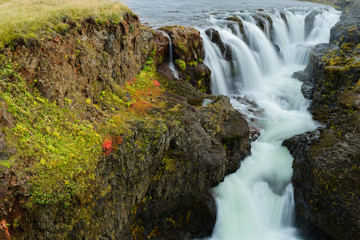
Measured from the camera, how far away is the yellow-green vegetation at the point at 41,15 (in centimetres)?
675

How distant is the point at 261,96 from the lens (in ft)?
62.9

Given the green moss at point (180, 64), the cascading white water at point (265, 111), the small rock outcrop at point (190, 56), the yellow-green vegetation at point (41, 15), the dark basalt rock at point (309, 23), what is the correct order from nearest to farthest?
the yellow-green vegetation at point (41, 15)
the cascading white water at point (265, 111)
the green moss at point (180, 64)
the small rock outcrop at point (190, 56)
the dark basalt rock at point (309, 23)

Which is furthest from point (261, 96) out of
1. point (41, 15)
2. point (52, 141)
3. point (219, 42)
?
point (52, 141)

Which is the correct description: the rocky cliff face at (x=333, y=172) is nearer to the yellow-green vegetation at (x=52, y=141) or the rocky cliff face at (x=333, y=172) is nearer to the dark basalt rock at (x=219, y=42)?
the yellow-green vegetation at (x=52, y=141)

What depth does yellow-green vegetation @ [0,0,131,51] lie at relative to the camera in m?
6.75

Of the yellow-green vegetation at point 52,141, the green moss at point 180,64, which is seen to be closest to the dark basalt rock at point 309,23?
the green moss at point 180,64

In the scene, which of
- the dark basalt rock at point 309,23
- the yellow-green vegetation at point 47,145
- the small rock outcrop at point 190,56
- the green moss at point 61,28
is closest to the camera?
the yellow-green vegetation at point 47,145

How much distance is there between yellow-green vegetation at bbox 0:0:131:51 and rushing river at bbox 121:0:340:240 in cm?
811

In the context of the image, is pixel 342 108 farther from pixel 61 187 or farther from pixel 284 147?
pixel 61 187

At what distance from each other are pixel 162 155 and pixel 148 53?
6903 millimetres

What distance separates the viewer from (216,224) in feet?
32.5

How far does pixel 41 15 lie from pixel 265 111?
13.9m

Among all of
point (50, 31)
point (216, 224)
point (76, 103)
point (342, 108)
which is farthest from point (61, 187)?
point (342, 108)

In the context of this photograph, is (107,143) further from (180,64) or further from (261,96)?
(261,96)
